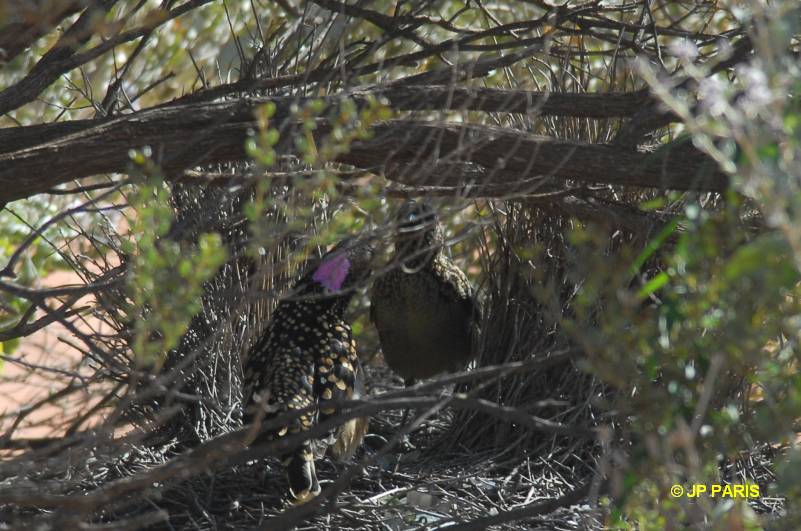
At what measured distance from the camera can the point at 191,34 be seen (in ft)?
20.3

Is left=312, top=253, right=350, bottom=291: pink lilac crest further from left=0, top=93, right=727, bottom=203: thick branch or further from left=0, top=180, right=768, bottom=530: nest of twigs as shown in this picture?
left=0, top=93, right=727, bottom=203: thick branch

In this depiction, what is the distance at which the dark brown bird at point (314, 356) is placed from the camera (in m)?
3.27

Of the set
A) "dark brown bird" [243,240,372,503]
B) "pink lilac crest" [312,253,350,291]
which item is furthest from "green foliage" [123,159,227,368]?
"pink lilac crest" [312,253,350,291]

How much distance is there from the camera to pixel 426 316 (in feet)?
12.9

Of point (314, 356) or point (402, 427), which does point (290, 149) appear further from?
point (402, 427)

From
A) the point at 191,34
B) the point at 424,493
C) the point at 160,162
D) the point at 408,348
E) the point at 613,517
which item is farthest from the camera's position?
the point at 191,34

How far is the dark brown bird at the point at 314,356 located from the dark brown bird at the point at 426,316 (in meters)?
0.30

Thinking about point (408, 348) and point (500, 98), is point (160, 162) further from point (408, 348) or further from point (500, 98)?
point (408, 348)

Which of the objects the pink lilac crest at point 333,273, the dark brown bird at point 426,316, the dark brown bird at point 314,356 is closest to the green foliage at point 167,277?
the dark brown bird at point 314,356

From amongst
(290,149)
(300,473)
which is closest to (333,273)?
(300,473)

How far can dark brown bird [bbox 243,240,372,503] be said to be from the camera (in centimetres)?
327

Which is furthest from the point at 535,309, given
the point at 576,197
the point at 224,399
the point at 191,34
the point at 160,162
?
the point at 191,34

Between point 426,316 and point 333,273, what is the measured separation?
51 centimetres

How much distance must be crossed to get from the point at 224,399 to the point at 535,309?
3.56 ft
